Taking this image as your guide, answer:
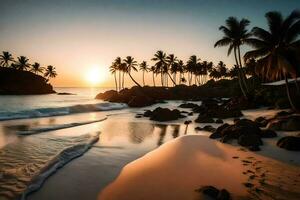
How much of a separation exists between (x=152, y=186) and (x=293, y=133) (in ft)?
35.1

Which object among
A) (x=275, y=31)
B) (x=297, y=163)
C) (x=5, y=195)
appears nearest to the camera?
(x=5, y=195)

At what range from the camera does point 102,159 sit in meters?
11.3

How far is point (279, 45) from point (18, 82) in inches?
4254

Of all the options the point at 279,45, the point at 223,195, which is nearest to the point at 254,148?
the point at 223,195

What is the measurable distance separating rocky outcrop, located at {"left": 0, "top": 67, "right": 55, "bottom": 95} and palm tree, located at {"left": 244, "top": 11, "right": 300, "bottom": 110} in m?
103

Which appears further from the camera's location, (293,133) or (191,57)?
(191,57)

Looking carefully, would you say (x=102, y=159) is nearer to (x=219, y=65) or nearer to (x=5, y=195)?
(x=5, y=195)

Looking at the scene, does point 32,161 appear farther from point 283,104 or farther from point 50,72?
point 50,72

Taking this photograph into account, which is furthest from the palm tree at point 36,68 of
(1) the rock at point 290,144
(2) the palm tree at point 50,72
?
(1) the rock at point 290,144

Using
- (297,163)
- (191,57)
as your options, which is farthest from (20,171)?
(191,57)

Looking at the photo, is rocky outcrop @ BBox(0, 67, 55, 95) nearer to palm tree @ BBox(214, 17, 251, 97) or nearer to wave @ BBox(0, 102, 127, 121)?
wave @ BBox(0, 102, 127, 121)

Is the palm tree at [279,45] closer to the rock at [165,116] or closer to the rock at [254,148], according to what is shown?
the rock at [165,116]

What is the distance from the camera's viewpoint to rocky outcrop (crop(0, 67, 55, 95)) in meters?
104

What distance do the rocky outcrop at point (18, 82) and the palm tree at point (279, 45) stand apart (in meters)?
103
